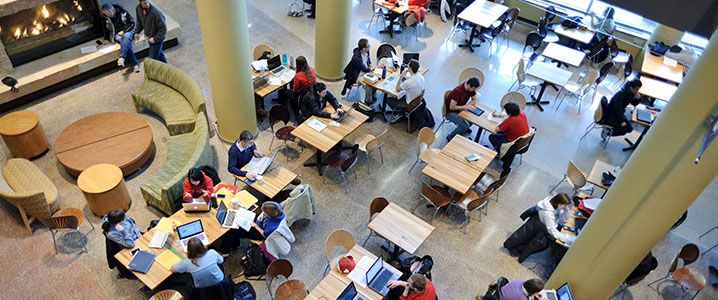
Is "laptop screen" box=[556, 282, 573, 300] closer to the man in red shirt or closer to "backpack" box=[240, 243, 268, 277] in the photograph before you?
the man in red shirt

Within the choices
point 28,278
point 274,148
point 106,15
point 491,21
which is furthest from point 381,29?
point 28,278

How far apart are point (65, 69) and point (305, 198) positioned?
6.49 m

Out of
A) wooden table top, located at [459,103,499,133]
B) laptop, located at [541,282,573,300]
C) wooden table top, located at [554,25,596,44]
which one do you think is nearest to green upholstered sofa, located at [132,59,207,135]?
wooden table top, located at [459,103,499,133]

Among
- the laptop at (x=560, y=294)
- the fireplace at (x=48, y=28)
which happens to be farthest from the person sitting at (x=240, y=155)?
the fireplace at (x=48, y=28)

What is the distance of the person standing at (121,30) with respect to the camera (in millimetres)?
11247

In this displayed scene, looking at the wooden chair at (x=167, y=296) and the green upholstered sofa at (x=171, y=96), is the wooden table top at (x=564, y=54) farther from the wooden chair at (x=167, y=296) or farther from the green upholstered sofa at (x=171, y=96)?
the wooden chair at (x=167, y=296)

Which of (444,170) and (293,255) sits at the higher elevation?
(444,170)

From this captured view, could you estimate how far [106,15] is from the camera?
36.4 ft

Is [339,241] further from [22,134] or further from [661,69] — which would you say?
[661,69]

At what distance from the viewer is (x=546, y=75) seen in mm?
11258

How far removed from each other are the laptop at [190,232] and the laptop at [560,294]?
15.6 ft

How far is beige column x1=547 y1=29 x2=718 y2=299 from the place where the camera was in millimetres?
5141

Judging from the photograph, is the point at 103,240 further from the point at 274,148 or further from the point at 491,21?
the point at 491,21

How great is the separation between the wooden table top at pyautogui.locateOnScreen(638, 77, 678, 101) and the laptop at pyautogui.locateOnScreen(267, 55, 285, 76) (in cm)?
767
